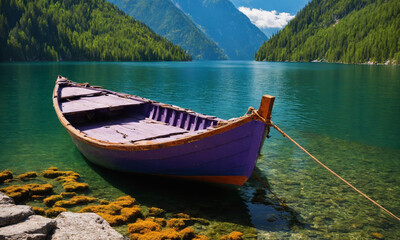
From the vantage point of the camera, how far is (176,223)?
9.45m

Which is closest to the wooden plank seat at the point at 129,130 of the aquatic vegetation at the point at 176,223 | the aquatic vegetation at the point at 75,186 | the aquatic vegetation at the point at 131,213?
the aquatic vegetation at the point at 75,186

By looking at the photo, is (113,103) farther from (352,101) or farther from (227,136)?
(352,101)

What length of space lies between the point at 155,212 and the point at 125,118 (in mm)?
8450

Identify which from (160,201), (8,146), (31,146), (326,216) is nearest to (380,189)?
(326,216)

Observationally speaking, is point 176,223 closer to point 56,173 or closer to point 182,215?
point 182,215

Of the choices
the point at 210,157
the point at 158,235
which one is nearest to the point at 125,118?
the point at 210,157

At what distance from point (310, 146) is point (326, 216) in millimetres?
9206

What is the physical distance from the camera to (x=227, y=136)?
9.81 meters

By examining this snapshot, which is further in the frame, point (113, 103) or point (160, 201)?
point (113, 103)

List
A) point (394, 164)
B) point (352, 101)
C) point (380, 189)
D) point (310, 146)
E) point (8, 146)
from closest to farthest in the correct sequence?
point (380, 189)
point (394, 164)
point (8, 146)
point (310, 146)
point (352, 101)

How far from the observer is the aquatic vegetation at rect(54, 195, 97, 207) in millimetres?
10499

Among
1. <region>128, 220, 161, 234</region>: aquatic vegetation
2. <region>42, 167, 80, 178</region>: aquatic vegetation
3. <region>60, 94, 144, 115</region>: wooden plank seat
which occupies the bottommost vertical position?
<region>128, 220, 161, 234</region>: aquatic vegetation

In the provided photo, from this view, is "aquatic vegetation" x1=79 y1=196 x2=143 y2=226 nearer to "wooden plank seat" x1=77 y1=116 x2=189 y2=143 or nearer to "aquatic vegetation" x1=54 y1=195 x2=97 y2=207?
"aquatic vegetation" x1=54 y1=195 x2=97 y2=207

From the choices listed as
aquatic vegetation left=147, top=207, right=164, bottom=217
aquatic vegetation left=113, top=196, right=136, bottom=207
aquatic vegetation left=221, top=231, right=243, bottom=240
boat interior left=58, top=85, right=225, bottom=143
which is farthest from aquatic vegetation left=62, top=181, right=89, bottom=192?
aquatic vegetation left=221, top=231, right=243, bottom=240
